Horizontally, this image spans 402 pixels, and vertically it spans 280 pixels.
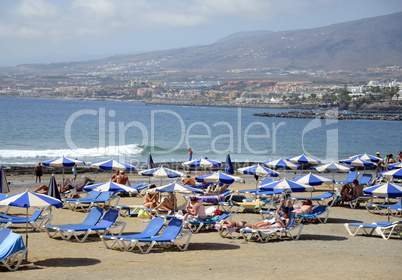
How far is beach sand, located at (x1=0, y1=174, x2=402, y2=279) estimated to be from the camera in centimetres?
799

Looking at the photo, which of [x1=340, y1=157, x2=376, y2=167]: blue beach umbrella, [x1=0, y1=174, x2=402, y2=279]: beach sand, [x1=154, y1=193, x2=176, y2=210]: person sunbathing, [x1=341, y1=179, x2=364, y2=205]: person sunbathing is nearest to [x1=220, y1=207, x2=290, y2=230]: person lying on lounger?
[x1=0, y1=174, x2=402, y2=279]: beach sand

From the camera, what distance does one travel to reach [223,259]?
909 centimetres

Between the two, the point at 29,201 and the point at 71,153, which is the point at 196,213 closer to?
the point at 29,201

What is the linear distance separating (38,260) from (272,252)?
4.10 m

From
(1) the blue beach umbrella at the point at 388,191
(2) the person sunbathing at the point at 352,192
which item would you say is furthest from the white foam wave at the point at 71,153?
(1) the blue beach umbrella at the point at 388,191

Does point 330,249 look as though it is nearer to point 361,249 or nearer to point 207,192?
point 361,249

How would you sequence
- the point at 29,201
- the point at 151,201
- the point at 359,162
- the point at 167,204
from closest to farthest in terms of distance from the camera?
the point at 29,201 < the point at 167,204 < the point at 151,201 < the point at 359,162

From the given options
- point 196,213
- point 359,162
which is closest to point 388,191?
point 196,213

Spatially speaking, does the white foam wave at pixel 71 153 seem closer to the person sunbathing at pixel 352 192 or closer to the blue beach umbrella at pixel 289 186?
the person sunbathing at pixel 352 192

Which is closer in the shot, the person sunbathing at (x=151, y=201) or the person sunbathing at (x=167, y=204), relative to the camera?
the person sunbathing at (x=167, y=204)

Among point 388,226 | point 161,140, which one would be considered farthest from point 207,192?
point 161,140

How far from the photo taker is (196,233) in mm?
11555

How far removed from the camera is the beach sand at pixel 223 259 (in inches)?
315

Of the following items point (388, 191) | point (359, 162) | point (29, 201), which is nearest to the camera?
point (29, 201)
